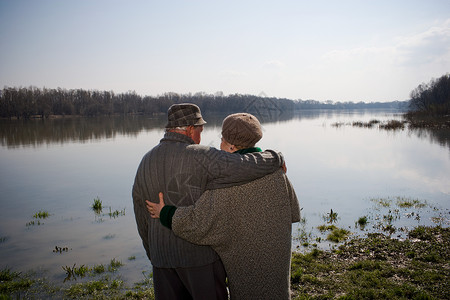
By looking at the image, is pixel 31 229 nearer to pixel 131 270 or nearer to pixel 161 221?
pixel 131 270

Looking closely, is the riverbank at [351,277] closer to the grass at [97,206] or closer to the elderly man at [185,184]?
the elderly man at [185,184]

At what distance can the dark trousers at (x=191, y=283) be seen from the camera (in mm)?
2369

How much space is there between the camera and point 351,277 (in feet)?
15.8

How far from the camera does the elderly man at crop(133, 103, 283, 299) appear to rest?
221 cm

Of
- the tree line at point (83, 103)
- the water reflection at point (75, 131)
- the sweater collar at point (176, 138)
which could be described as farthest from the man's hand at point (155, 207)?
the tree line at point (83, 103)

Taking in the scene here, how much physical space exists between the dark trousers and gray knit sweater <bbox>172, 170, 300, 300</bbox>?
0.09 metres

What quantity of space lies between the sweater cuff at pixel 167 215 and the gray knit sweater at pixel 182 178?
3.4 inches

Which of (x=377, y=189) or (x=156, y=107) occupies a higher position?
(x=156, y=107)

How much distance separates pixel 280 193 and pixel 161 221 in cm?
88

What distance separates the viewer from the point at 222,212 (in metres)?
2.23

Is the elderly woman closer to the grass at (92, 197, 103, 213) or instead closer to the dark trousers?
the dark trousers

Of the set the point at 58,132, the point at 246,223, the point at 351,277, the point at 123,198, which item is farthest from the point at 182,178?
the point at 58,132

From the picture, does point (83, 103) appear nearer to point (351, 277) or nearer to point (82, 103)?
point (82, 103)

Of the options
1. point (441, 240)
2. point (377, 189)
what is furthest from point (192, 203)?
point (377, 189)
